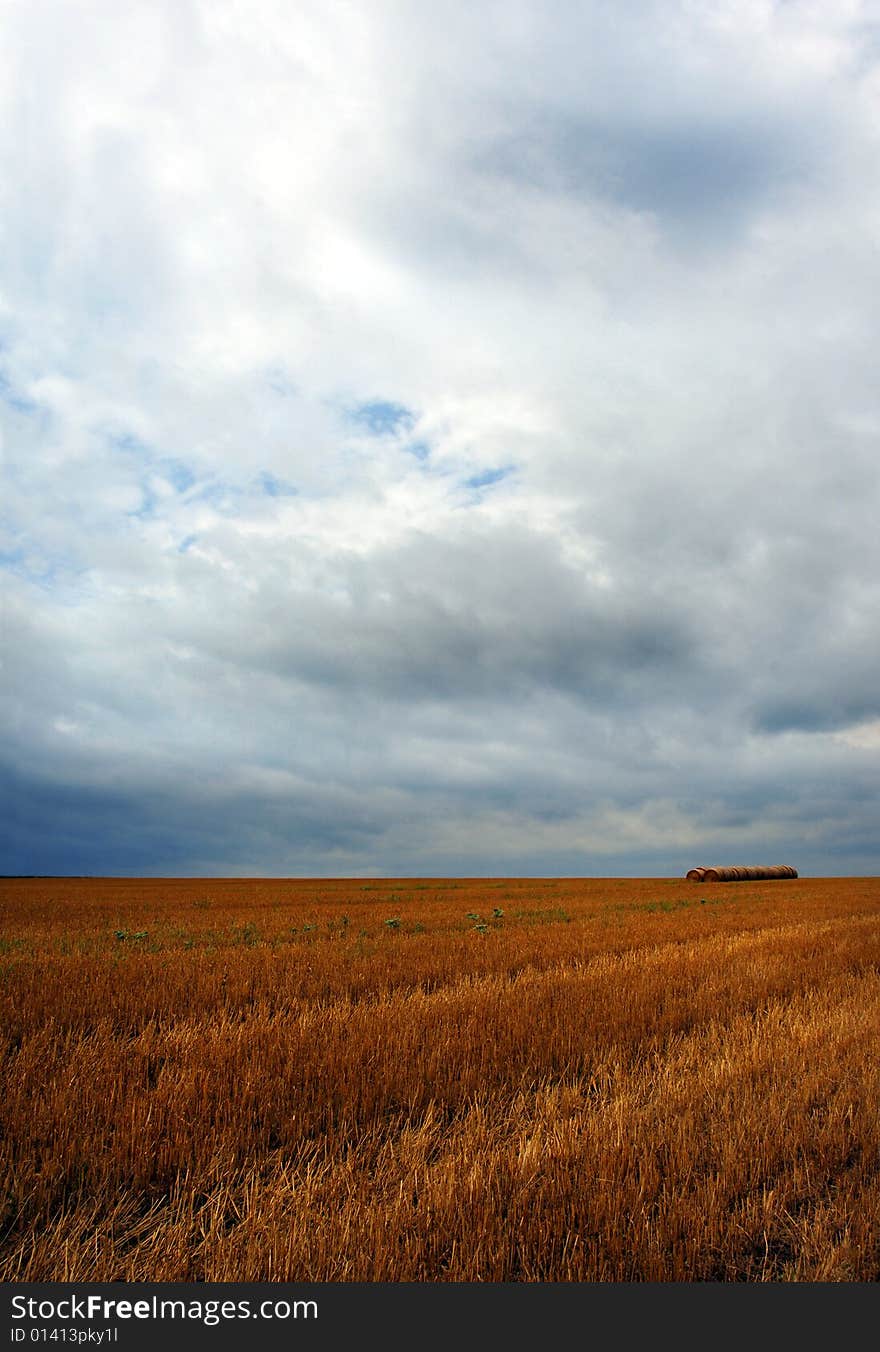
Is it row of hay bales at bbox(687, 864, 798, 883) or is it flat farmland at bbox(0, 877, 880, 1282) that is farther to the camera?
row of hay bales at bbox(687, 864, 798, 883)

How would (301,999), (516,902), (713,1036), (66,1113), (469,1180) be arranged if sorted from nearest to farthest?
(469,1180) → (66,1113) → (713,1036) → (301,999) → (516,902)

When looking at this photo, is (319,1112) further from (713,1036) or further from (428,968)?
(428,968)

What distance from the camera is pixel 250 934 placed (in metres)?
18.3

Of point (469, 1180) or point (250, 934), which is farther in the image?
point (250, 934)

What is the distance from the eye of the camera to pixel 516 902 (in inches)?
1212

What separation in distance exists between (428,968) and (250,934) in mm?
7175

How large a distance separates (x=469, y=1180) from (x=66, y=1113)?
348 centimetres

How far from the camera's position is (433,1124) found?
6.21 m

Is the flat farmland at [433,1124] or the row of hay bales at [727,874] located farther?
the row of hay bales at [727,874]

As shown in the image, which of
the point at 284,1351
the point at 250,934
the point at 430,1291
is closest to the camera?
the point at 284,1351

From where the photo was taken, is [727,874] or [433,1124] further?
[727,874]

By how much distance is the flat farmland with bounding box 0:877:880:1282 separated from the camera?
14.0 feet

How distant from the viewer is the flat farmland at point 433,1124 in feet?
14.0

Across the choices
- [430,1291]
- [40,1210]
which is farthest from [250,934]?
[430,1291]
